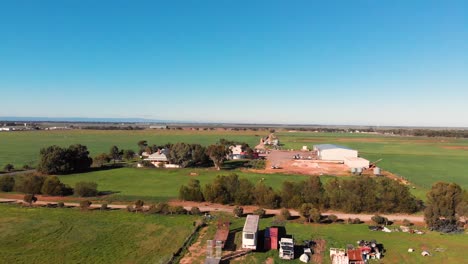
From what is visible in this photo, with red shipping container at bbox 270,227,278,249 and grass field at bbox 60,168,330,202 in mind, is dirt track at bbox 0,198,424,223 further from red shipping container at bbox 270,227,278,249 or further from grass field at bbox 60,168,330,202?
red shipping container at bbox 270,227,278,249

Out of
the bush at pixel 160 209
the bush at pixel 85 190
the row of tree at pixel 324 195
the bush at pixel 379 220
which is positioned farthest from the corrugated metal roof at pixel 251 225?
the bush at pixel 85 190

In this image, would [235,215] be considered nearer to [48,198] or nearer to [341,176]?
[48,198]

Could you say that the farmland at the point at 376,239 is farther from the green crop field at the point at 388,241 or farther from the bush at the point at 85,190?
the bush at the point at 85,190

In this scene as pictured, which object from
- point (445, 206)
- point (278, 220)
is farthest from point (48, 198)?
point (445, 206)

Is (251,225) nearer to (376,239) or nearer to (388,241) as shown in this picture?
(376,239)

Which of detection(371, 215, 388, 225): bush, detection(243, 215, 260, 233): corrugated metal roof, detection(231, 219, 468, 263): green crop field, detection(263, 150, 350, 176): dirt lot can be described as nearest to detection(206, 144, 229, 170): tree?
detection(263, 150, 350, 176): dirt lot

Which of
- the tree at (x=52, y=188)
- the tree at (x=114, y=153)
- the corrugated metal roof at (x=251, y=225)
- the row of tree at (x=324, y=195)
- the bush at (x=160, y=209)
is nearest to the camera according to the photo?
the corrugated metal roof at (x=251, y=225)
